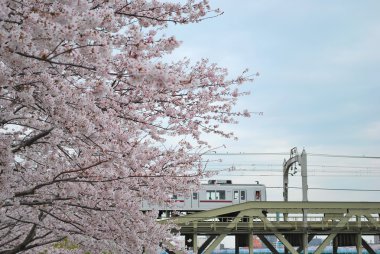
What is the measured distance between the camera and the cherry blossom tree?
474 cm

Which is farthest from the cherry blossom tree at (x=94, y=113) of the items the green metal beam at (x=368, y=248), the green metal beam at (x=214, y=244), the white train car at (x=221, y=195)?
the white train car at (x=221, y=195)

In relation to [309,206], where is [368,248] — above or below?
below

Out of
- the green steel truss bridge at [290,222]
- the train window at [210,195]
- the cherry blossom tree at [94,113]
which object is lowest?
the cherry blossom tree at [94,113]

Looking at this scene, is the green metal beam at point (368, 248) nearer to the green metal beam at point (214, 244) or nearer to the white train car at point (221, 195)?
the white train car at point (221, 195)

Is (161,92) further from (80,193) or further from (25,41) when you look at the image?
(25,41)

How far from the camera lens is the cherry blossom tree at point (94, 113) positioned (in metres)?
4.74

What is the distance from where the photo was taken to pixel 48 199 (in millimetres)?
7809

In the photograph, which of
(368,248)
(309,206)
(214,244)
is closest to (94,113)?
(214,244)

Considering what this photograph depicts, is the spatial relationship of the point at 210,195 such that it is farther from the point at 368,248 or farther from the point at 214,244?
the point at 368,248

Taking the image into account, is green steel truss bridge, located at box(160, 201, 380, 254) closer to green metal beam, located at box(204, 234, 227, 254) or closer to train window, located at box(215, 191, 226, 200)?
green metal beam, located at box(204, 234, 227, 254)

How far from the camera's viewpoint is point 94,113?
5926 millimetres

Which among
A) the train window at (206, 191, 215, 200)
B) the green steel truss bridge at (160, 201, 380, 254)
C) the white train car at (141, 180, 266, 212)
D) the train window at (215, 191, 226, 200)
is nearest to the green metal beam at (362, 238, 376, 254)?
the green steel truss bridge at (160, 201, 380, 254)

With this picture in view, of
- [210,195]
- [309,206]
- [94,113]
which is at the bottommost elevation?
[94,113]

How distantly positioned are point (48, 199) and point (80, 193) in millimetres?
467
